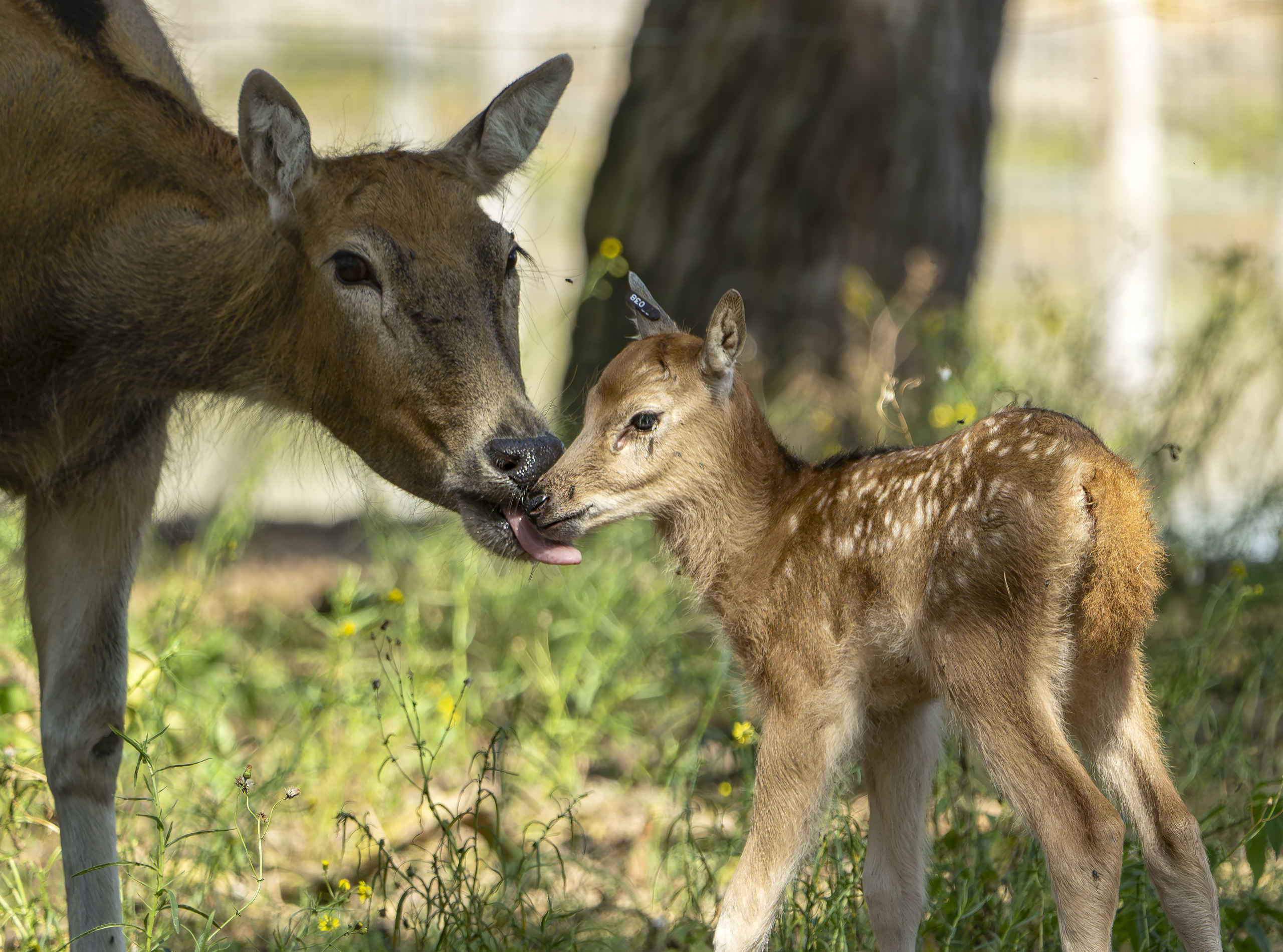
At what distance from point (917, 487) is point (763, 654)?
599 millimetres

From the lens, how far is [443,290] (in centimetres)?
402

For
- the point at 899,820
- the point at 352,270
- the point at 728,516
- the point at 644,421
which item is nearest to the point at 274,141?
the point at 352,270

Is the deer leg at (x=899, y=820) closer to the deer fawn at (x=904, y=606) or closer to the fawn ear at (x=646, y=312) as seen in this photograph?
the deer fawn at (x=904, y=606)

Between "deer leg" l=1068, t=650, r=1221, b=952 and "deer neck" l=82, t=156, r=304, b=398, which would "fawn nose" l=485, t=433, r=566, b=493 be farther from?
"deer leg" l=1068, t=650, r=1221, b=952

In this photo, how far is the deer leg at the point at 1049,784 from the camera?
3.09 metres

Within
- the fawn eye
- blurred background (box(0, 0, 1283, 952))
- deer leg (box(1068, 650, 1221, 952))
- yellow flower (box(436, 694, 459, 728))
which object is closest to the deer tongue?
blurred background (box(0, 0, 1283, 952))

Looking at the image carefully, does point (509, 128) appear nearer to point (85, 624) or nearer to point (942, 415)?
point (942, 415)

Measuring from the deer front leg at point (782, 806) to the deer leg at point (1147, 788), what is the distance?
0.60 metres

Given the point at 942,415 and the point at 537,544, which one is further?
the point at 942,415

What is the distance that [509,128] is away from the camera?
456cm

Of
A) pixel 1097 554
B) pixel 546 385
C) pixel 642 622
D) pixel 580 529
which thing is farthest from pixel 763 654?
pixel 546 385

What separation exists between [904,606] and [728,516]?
2.17 ft

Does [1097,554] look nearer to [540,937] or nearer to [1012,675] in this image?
[1012,675]

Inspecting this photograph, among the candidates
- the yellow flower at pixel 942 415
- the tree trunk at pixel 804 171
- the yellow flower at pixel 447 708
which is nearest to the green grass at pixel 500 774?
the yellow flower at pixel 447 708
